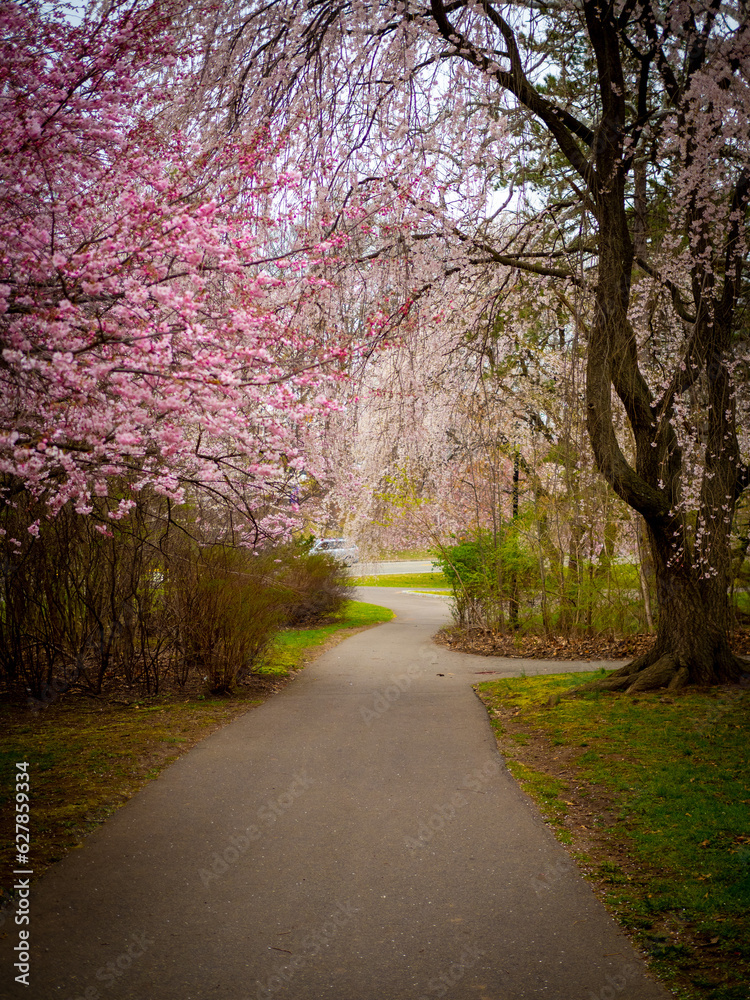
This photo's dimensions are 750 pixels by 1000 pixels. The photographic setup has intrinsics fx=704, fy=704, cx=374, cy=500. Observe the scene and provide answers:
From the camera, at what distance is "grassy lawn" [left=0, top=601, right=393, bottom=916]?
4.29 m

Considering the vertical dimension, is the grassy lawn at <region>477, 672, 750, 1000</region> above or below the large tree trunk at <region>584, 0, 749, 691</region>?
below

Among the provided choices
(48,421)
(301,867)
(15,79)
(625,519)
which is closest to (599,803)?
(301,867)

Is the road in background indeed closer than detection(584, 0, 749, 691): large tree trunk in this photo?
No

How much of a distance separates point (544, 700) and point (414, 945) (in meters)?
5.58

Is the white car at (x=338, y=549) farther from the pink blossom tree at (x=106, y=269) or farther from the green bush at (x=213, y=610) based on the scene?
the pink blossom tree at (x=106, y=269)

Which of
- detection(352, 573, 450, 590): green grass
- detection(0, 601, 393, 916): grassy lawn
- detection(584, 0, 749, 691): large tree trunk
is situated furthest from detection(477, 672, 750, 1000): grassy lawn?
detection(352, 573, 450, 590): green grass

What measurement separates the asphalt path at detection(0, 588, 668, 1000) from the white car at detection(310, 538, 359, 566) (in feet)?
38.9

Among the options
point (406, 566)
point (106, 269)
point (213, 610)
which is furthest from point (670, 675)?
point (406, 566)

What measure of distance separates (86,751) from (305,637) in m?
8.94

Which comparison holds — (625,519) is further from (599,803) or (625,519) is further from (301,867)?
(301,867)

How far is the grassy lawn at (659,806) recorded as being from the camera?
10.3 ft

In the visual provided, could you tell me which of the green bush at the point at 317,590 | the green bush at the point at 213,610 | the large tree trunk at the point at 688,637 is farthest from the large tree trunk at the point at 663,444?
the green bush at the point at 317,590

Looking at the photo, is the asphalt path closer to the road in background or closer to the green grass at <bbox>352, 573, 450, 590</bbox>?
the green grass at <bbox>352, 573, 450, 590</bbox>

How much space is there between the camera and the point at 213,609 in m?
8.47
